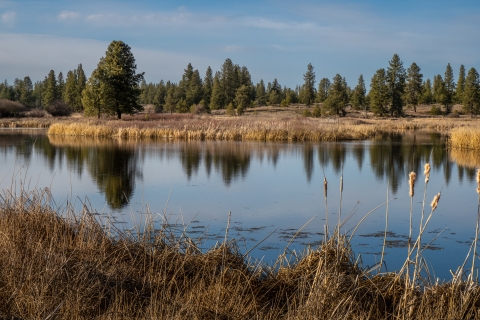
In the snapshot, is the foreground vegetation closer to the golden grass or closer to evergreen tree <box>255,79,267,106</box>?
the golden grass

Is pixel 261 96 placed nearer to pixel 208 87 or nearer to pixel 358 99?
pixel 208 87

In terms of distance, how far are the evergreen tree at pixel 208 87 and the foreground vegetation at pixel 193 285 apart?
68.6 metres

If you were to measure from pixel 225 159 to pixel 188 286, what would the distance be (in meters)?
13.3

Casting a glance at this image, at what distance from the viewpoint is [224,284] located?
4.56m

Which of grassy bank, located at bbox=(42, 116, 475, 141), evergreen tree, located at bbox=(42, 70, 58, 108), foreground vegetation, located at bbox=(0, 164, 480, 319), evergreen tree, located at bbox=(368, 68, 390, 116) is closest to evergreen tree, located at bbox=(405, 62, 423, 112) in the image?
evergreen tree, located at bbox=(368, 68, 390, 116)

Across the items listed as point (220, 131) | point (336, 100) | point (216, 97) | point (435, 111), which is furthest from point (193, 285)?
point (216, 97)


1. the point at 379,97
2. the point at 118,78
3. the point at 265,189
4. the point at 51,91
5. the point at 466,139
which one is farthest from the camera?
the point at 51,91

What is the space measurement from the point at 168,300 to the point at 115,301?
0.44 meters

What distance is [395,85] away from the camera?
210 ft

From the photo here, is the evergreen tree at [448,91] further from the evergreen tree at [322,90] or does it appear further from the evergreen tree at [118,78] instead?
the evergreen tree at [118,78]

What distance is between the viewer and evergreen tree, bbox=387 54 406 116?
62.3 m

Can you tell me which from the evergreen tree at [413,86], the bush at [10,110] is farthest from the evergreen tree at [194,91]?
the evergreen tree at [413,86]

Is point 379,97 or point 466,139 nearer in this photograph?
point 466,139

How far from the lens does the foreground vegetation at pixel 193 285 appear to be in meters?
3.69
